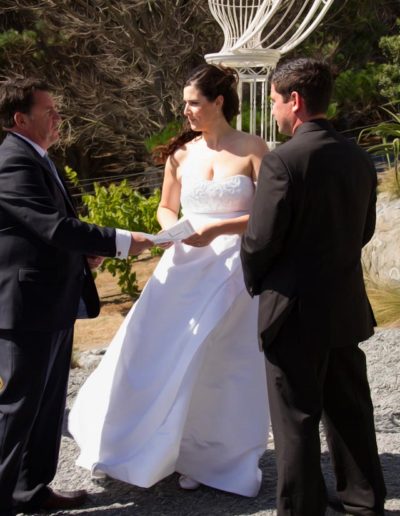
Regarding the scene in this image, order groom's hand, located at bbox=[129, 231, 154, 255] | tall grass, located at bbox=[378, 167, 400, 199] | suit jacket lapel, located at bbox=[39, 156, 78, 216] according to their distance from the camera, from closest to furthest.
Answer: suit jacket lapel, located at bbox=[39, 156, 78, 216] → groom's hand, located at bbox=[129, 231, 154, 255] → tall grass, located at bbox=[378, 167, 400, 199]

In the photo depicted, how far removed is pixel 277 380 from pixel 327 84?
1.15 metres

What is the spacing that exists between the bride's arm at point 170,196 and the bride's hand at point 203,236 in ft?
1.17

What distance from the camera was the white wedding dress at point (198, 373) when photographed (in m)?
3.91

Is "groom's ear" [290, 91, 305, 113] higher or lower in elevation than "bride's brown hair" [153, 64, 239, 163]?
lower

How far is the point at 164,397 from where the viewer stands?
12.7 feet

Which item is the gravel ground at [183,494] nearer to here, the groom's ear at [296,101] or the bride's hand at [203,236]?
the bride's hand at [203,236]

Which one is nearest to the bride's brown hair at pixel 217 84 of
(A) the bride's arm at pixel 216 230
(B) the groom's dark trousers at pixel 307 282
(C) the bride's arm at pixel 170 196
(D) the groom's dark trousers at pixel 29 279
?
(C) the bride's arm at pixel 170 196

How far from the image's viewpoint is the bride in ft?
12.8

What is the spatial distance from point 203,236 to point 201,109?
0.66 meters

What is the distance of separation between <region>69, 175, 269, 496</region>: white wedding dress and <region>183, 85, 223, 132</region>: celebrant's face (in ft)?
1.02

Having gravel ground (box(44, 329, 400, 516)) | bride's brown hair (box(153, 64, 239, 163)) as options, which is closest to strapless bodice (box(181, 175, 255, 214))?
bride's brown hair (box(153, 64, 239, 163))

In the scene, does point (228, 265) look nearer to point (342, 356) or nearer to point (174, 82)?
point (342, 356)

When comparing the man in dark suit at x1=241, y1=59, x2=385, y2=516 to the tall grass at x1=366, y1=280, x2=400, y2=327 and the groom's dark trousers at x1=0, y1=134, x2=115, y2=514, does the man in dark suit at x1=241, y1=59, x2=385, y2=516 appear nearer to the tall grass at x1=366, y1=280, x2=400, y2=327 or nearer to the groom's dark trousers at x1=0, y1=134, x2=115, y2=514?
the groom's dark trousers at x1=0, y1=134, x2=115, y2=514

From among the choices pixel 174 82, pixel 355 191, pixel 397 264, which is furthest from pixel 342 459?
pixel 174 82
